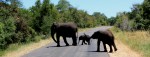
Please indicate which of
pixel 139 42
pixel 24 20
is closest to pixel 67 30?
pixel 139 42

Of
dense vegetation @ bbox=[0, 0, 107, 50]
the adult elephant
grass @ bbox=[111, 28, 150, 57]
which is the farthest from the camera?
dense vegetation @ bbox=[0, 0, 107, 50]

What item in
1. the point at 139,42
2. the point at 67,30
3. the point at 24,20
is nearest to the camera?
the point at 139,42

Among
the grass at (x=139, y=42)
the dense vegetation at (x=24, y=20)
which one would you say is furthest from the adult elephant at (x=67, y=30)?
the dense vegetation at (x=24, y=20)

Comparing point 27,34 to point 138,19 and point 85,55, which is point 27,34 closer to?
point 85,55

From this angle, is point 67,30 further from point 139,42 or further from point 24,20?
point 24,20

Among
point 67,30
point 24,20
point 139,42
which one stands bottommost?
point 139,42

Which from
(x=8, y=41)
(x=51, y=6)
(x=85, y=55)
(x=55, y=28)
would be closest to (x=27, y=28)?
(x=8, y=41)

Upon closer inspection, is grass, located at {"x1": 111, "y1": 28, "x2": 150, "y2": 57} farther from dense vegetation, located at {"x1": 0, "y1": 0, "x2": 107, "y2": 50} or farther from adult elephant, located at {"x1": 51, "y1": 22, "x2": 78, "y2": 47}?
dense vegetation, located at {"x1": 0, "y1": 0, "x2": 107, "y2": 50}

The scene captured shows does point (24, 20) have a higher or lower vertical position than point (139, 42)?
higher

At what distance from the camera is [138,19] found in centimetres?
6053

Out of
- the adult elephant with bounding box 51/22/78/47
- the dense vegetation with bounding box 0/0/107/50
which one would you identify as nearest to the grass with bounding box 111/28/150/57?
the adult elephant with bounding box 51/22/78/47

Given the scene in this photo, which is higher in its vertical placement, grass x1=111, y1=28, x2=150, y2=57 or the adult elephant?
the adult elephant

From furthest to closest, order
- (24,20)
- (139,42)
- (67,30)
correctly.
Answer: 1. (24,20)
2. (67,30)
3. (139,42)

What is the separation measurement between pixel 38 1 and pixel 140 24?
55.8 ft
